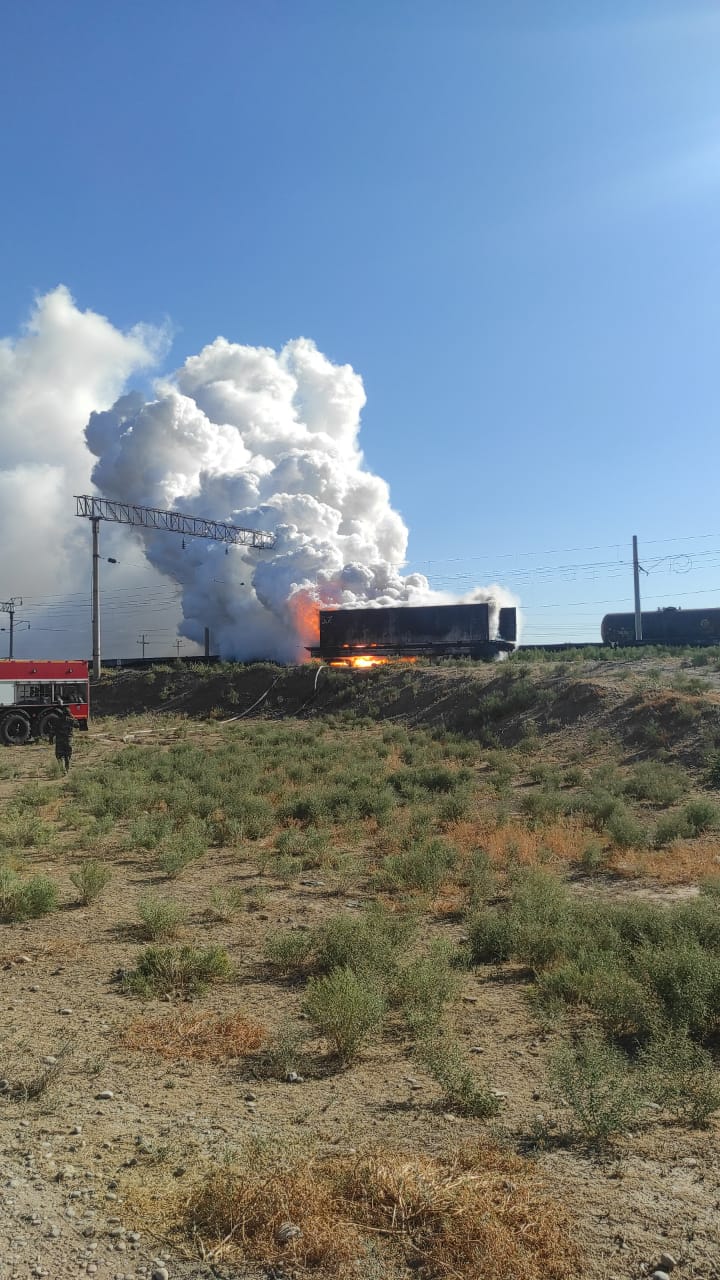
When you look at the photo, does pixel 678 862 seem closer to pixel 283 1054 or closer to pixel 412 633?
pixel 283 1054

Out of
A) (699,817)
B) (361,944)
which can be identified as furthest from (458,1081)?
(699,817)

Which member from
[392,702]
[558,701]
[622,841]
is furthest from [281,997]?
[392,702]

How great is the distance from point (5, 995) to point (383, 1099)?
13.0 ft

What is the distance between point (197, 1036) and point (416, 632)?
48404 millimetres

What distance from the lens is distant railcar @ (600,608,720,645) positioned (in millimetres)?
50906

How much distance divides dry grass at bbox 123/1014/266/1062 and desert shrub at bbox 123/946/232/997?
0.71 m

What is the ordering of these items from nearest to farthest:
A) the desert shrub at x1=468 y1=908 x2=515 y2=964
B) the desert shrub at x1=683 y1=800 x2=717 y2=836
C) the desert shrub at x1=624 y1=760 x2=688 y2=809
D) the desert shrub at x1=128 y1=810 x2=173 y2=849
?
the desert shrub at x1=468 y1=908 x2=515 y2=964 → the desert shrub at x1=128 y1=810 x2=173 y2=849 → the desert shrub at x1=683 y1=800 x2=717 y2=836 → the desert shrub at x1=624 y1=760 x2=688 y2=809

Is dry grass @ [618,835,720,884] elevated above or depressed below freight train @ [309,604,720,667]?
below

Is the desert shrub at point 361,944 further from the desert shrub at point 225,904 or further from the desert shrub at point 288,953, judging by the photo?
the desert shrub at point 225,904

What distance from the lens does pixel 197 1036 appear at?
6.79 meters

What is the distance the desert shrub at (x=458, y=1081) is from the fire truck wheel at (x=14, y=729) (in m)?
33.2

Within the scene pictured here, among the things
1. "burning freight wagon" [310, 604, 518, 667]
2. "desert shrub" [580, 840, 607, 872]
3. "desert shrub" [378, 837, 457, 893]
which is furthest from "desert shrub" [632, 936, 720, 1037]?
"burning freight wagon" [310, 604, 518, 667]

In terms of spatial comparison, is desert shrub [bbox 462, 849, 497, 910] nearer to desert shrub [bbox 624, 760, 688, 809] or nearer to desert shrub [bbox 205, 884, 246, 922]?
desert shrub [bbox 205, 884, 246, 922]

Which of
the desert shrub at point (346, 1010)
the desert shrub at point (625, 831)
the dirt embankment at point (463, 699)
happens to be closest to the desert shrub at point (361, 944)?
the desert shrub at point (346, 1010)
